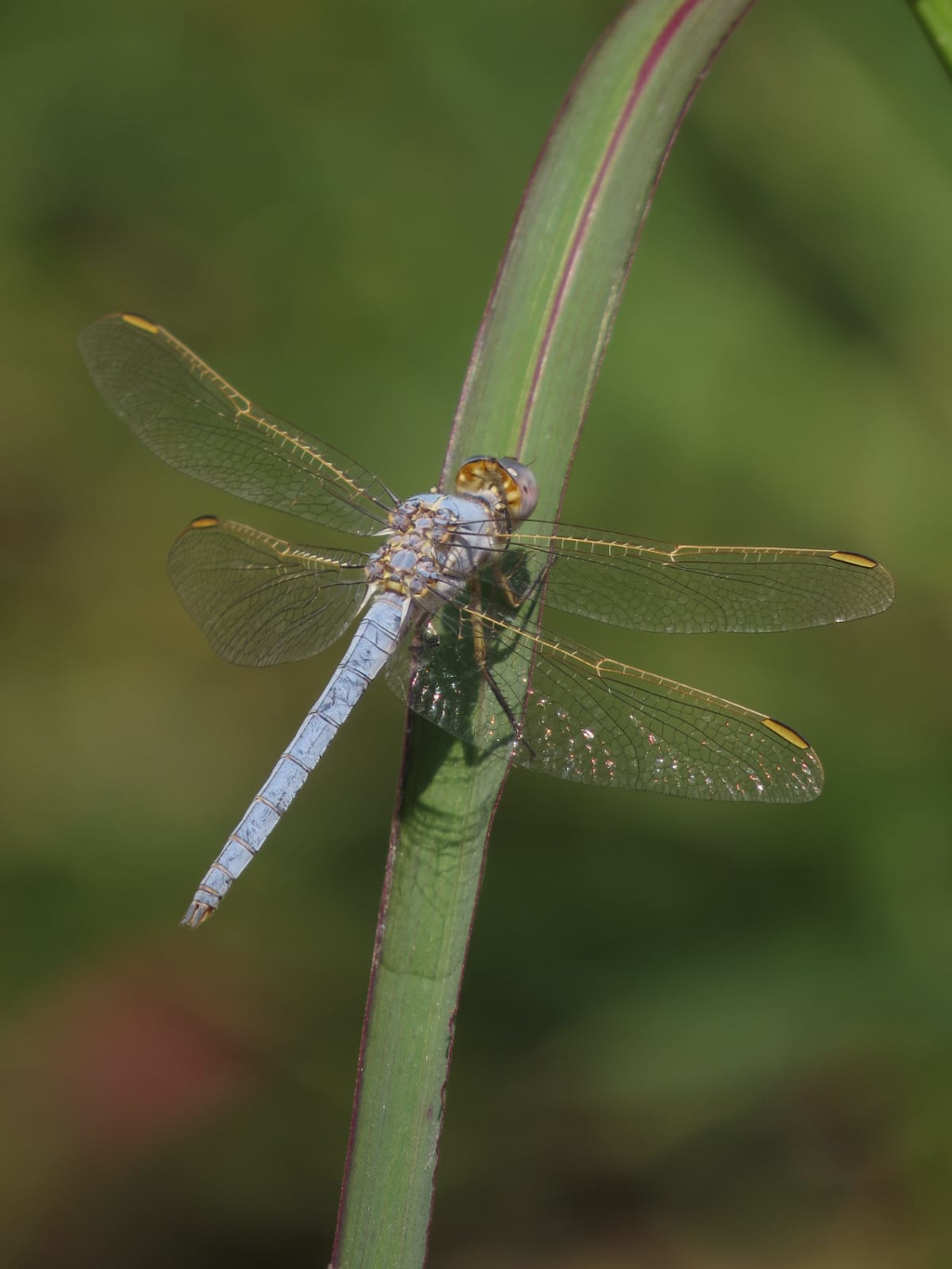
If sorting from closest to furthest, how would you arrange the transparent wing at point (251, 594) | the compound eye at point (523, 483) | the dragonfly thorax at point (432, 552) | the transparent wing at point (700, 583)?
the compound eye at point (523, 483)
the transparent wing at point (700, 583)
the dragonfly thorax at point (432, 552)
the transparent wing at point (251, 594)

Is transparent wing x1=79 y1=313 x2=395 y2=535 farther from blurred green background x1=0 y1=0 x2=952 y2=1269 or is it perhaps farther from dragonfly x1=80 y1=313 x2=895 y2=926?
blurred green background x1=0 y1=0 x2=952 y2=1269

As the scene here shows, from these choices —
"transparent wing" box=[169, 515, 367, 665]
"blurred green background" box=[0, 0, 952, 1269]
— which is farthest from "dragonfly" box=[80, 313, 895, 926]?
"blurred green background" box=[0, 0, 952, 1269]

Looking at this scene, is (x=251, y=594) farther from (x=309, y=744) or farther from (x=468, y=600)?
(x=468, y=600)

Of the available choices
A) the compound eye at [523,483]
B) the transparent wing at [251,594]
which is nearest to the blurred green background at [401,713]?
the transparent wing at [251,594]

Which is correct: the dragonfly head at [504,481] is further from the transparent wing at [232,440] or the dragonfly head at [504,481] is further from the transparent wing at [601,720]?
the transparent wing at [232,440]

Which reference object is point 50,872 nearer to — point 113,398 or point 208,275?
point 113,398

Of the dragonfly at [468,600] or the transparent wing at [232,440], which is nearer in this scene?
the dragonfly at [468,600]
